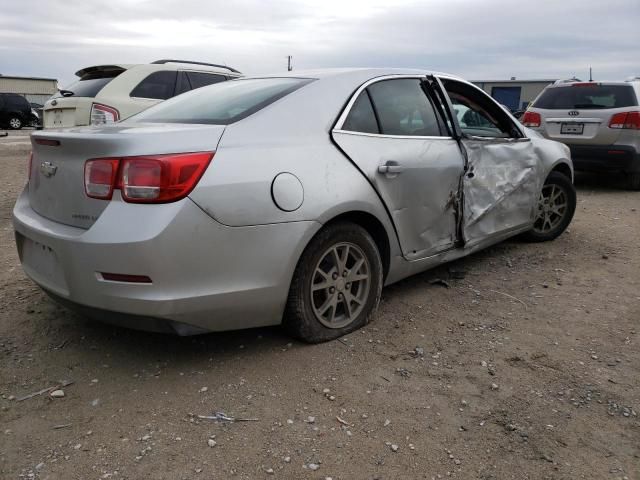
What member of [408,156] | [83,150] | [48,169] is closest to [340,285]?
[408,156]

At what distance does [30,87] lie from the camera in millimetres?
47031

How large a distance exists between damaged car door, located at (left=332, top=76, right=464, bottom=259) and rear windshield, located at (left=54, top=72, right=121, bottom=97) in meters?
4.96

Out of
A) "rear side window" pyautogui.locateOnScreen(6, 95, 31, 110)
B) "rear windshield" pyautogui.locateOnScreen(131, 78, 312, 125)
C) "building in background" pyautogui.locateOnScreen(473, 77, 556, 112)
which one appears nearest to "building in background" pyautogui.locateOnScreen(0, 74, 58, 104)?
"rear side window" pyautogui.locateOnScreen(6, 95, 31, 110)

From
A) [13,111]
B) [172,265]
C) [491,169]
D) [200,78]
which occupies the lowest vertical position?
[172,265]

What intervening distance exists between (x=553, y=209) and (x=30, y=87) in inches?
2019

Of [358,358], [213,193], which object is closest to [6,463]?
[213,193]

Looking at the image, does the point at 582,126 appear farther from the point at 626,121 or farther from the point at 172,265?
the point at 172,265

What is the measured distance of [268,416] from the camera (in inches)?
96.0

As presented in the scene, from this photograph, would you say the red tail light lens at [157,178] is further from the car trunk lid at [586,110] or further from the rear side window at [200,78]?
the car trunk lid at [586,110]

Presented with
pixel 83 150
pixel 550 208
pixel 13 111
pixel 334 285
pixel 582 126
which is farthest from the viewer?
pixel 13 111

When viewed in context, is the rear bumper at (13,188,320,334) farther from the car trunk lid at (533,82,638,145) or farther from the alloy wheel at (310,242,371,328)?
the car trunk lid at (533,82,638,145)

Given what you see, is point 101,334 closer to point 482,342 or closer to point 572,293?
point 482,342

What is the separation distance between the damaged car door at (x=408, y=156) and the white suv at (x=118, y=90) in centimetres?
419

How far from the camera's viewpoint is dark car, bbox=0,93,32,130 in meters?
24.0
